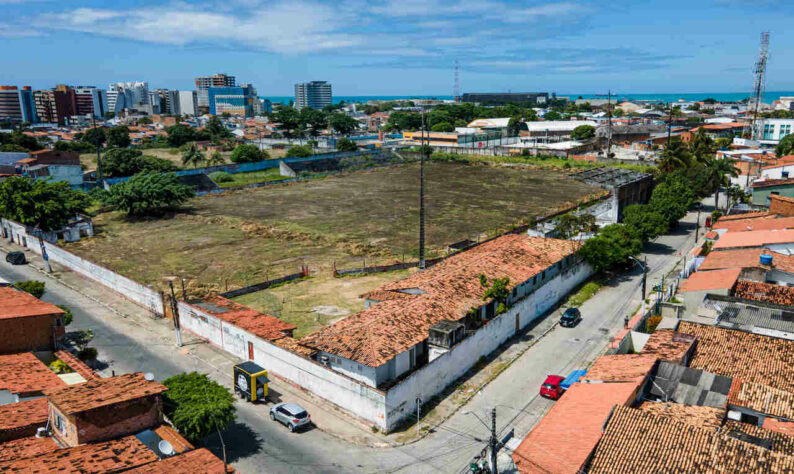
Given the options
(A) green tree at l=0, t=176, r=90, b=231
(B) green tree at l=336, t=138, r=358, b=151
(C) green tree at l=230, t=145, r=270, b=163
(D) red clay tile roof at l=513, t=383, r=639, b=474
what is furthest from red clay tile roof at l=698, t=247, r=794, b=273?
(B) green tree at l=336, t=138, r=358, b=151

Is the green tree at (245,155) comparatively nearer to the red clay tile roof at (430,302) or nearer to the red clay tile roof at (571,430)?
the red clay tile roof at (430,302)

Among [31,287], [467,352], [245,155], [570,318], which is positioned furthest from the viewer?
[245,155]

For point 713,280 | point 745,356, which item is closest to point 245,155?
point 713,280

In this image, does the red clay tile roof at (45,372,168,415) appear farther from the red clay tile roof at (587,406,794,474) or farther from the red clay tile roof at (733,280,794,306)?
the red clay tile roof at (733,280,794,306)

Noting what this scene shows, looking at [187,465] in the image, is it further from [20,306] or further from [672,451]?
[20,306]

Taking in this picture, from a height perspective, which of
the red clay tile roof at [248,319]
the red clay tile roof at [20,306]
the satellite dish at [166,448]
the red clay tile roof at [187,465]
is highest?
the red clay tile roof at [20,306]

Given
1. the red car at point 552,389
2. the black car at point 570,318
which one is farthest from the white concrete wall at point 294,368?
the black car at point 570,318

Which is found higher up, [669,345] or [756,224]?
[756,224]
